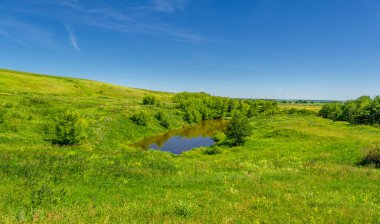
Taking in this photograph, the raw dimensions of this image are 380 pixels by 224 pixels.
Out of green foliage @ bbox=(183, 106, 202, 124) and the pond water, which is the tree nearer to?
the pond water

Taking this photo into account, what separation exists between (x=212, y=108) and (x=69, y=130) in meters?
81.8

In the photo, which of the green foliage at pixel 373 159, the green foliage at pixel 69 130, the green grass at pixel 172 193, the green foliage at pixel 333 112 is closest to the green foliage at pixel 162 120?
the green foliage at pixel 69 130

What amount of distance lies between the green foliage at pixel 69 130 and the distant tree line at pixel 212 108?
167 feet

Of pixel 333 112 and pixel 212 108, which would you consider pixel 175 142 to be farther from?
pixel 333 112

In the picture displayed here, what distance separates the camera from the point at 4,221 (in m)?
7.02

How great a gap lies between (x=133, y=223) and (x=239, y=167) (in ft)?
44.1

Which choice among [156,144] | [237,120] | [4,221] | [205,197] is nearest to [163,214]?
[205,197]

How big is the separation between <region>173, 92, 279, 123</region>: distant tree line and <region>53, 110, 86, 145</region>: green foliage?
50844mm

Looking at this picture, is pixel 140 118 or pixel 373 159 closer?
pixel 373 159

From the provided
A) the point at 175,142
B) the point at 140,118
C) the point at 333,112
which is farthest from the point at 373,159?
the point at 333,112

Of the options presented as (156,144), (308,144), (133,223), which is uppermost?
(133,223)

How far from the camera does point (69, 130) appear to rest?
3322cm

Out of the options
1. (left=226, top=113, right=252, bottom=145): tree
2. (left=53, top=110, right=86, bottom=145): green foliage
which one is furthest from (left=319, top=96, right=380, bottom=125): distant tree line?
(left=53, top=110, right=86, bottom=145): green foliage

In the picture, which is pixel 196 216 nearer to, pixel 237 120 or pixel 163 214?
pixel 163 214
